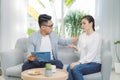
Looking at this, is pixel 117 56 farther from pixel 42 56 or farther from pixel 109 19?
pixel 42 56

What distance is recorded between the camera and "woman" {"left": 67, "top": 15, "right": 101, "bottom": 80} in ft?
9.92

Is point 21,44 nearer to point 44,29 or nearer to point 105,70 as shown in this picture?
point 44,29

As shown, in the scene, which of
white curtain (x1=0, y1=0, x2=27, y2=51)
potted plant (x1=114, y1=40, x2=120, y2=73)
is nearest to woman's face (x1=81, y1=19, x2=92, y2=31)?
potted plant (x1=114, y1=40, x2=120, y2=73)

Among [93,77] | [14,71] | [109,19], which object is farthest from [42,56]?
[109,19]

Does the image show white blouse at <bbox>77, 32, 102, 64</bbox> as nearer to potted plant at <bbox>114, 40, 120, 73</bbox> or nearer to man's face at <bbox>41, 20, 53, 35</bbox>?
man's face at <bbox>41, 20, 53, 35</bbox>

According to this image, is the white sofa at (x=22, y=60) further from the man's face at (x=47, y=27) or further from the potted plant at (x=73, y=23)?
the potted plant at (x=73, y=23)

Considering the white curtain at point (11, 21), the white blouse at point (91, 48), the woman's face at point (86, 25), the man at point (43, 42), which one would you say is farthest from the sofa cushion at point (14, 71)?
the white curtain at point (11, 21)

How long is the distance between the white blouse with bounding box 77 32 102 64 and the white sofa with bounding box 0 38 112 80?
101mm

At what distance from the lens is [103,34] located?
4691 millimetres

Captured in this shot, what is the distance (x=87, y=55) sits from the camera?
310cm

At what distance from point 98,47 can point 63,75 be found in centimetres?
79

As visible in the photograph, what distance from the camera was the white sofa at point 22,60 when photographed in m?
3.05

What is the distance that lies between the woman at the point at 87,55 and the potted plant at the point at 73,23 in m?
1.59

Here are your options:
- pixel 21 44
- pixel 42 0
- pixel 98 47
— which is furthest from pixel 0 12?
pixel 98 47
